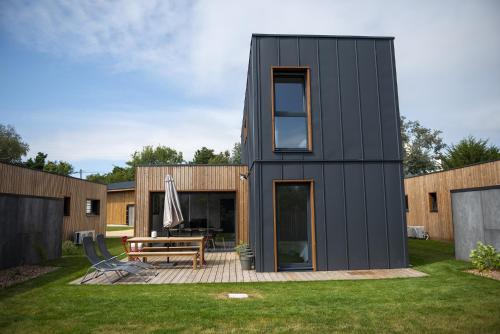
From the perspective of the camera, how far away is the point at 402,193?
8602mm

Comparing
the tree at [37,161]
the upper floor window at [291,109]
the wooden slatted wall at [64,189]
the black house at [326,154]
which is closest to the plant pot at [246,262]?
the black house at [326,154]

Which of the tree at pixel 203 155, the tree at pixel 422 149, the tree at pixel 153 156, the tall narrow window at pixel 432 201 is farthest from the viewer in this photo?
the tree at pixel 153 156

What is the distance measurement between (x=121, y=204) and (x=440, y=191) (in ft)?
85.6

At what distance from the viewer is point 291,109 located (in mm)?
8844

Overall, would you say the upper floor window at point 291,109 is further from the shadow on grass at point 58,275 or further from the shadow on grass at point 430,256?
the shadow on grass at point 58,275

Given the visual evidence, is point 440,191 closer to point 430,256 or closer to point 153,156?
point 430,256

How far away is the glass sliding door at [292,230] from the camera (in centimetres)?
835

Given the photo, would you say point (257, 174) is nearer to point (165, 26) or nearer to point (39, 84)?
point (165, 26)

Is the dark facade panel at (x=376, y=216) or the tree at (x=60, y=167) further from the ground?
the tree at (x=60, y=167)

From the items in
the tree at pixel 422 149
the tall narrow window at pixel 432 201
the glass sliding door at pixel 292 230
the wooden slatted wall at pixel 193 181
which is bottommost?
the glass sliding door at pixel 292 230

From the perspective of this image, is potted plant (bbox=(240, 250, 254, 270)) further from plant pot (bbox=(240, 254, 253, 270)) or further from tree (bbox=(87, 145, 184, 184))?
tree (bbox=(87, 145, 184, 184))

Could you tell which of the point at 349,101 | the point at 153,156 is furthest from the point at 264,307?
the point at 153,156

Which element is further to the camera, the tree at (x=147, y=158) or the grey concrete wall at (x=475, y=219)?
the tree at (x=147, y=158)

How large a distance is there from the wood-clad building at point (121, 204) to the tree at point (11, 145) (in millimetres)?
22030
